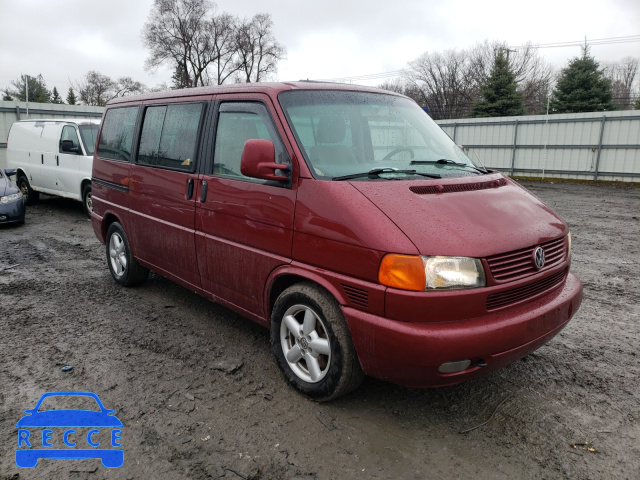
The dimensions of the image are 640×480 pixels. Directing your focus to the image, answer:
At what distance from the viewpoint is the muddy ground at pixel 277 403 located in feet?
8.55

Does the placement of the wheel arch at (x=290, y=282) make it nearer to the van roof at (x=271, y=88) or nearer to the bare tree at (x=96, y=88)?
the van roof at (x=271, y=88)

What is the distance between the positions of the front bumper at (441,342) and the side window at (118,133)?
340 cm

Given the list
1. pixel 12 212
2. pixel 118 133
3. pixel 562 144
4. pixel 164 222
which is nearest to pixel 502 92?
pixel 562 144

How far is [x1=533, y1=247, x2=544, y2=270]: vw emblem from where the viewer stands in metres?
2.89

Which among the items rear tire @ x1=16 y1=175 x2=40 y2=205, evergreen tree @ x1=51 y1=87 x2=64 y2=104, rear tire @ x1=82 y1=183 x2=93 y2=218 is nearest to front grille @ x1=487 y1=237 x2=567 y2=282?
rear tire @ x1=82 y1=183 x2=93 y2=218

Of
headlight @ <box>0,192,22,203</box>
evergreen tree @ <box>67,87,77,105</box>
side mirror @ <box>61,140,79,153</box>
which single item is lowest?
headlight @ <box>0,192,22,203</box>

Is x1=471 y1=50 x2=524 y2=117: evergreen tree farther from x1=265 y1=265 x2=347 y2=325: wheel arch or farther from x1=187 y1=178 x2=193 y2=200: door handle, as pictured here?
x1=265 y1=265 x2=347 y2=325: wheel arch

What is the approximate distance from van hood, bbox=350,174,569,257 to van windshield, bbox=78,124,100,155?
8.47 m

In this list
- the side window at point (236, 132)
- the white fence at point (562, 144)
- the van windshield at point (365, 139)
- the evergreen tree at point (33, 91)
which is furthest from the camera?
the evergreen tree at point (33, 91)

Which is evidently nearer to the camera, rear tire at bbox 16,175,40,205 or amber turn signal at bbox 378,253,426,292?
amber turn signal at bbox 378,253,426,292

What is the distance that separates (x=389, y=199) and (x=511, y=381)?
5.46 ft

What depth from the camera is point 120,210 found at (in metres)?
5.25

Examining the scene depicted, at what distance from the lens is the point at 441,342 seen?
100 inches

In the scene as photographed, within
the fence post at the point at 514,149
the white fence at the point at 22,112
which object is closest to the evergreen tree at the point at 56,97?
the white fence at the point at 22,112
